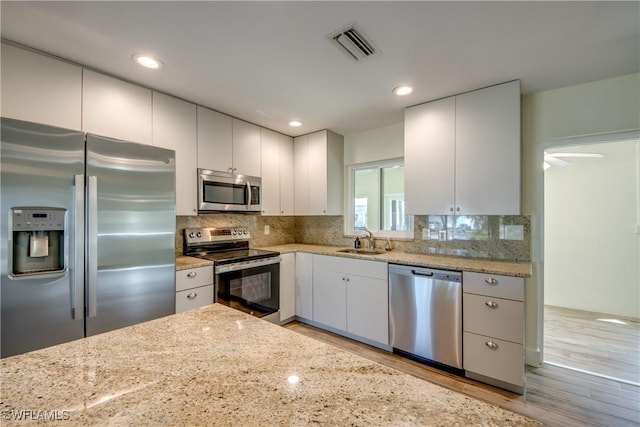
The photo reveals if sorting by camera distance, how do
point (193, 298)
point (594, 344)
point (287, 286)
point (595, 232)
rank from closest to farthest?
1. point (193, 298)
2. point (594, 344)
3. point (287, 286)
4. point (595, 232)

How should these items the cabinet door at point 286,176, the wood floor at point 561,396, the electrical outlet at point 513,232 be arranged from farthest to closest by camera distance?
the cabinet door at point 286,176
the electrical outlet at point 513,232
the wood floor at point 561,396

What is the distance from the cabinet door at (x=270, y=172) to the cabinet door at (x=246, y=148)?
0.10 m

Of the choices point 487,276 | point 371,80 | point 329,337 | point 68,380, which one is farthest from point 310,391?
point 329,337

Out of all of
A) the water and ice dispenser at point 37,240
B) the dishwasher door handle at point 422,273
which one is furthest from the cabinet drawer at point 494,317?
the water and ice dispenser at point 37,240

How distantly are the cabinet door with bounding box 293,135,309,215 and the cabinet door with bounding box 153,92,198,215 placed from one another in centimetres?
138

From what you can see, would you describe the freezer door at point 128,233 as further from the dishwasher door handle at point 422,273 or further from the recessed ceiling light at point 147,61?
the dishwasher door handle at point 422,273

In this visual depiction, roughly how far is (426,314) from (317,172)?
2.04 metres

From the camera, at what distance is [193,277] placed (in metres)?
2.27

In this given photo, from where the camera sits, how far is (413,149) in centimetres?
269

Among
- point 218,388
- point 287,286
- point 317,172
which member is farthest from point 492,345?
point 317,172

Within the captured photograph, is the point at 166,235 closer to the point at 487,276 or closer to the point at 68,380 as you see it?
the point at 68,380

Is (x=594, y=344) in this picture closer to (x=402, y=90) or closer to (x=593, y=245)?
(x=593, y=245)

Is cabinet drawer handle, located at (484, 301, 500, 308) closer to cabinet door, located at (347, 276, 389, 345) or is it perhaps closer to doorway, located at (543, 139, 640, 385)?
cabinet door, located at (347, 276, 389, 345)

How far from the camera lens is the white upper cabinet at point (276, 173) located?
3.31 meters
